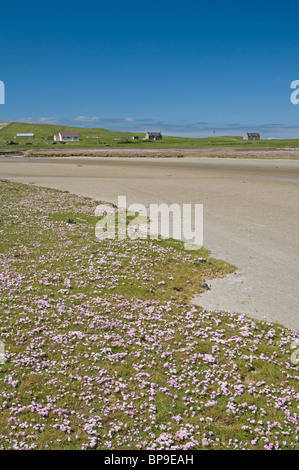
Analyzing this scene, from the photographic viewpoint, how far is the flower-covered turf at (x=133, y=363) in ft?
26.1

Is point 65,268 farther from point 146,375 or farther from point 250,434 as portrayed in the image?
point 250,434

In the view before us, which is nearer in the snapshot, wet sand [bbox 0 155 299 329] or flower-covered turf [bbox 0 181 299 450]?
flower-covered turf [bbox 0 181 299 450]

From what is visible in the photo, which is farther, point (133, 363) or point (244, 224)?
point (244, 224)

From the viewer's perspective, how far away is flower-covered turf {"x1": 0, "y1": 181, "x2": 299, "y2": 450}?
794 centimetres

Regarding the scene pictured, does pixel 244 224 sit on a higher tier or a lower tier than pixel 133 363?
higher

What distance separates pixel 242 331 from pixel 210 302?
2.42 m

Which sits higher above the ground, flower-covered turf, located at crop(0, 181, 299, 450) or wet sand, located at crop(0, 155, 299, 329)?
wet sand, located at crop(0, 155, 299, 329)

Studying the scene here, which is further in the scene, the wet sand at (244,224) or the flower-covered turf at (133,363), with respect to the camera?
the wet sand at (244,224)

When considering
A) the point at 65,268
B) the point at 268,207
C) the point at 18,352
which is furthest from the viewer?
the point at 268,207

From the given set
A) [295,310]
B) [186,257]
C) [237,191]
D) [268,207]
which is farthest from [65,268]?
[237,191]

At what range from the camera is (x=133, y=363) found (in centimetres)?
1032

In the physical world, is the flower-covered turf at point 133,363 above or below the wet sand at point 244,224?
below
